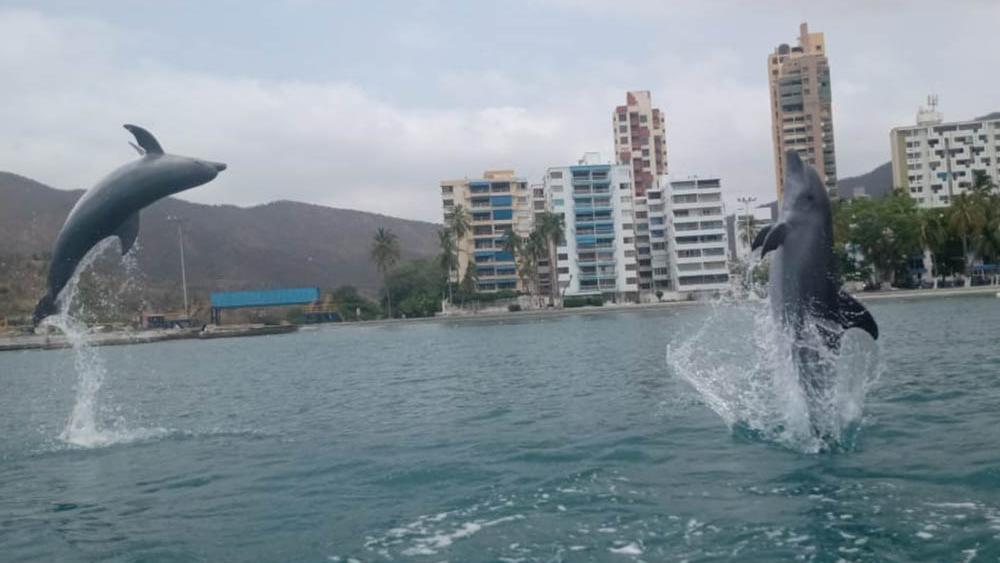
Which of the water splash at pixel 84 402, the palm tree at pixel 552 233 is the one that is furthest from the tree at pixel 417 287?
the water splash at pixel 84 402

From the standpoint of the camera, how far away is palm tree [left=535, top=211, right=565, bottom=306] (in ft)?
362

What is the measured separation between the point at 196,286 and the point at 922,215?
134 meters

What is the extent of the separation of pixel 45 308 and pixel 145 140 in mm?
3012

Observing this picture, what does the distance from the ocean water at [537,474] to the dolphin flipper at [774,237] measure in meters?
2.77

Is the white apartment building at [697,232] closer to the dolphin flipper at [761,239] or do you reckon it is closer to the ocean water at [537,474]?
the ocean water at [537,474]

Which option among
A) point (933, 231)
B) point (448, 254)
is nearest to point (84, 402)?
point (933, 231)

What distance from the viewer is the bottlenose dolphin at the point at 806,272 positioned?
11062mm

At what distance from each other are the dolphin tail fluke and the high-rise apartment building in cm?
12529

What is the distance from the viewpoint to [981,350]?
25.1 m

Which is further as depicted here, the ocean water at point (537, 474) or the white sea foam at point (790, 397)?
the white sea foam at point (790, 397)

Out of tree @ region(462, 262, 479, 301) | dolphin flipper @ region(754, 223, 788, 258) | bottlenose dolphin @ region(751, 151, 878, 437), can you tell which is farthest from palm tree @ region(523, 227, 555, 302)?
dolphin flipper @ region(754, 223, 788, 258)

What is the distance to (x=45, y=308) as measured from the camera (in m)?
12.6

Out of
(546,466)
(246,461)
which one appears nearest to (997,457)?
(546,466)

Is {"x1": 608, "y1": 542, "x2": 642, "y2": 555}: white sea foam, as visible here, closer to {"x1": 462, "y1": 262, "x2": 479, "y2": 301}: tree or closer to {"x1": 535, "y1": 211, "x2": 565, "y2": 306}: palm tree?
{"x1": 535, "y1": 211, "x2": 565, "y2": 306}: palm tree
